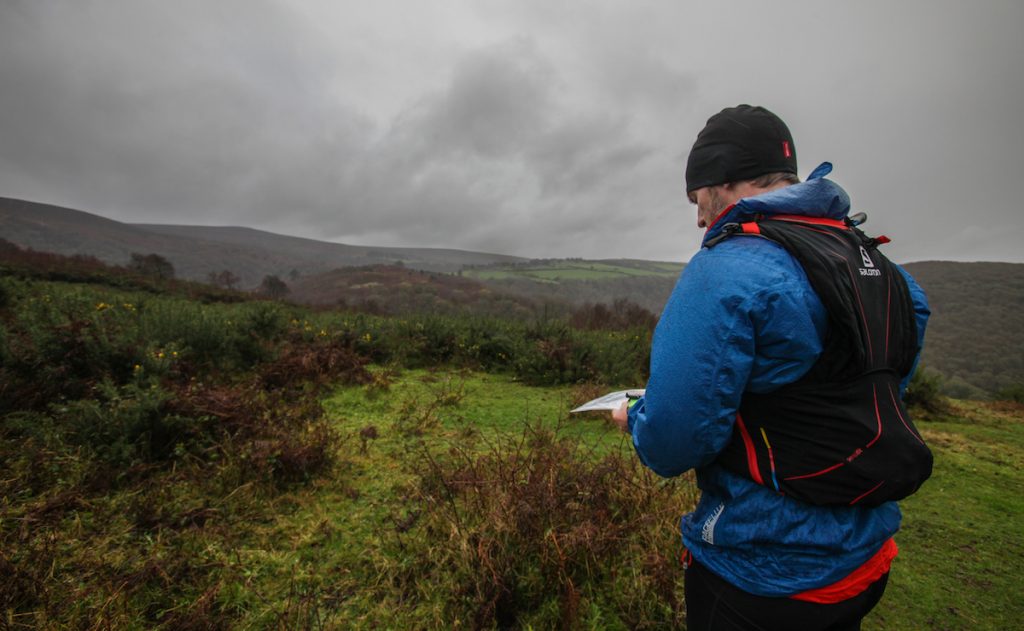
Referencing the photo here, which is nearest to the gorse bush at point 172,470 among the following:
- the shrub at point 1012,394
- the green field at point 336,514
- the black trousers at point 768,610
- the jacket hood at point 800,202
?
the green field at point 336,514

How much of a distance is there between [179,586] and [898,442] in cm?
320

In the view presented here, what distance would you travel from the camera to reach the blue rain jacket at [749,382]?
1.03m

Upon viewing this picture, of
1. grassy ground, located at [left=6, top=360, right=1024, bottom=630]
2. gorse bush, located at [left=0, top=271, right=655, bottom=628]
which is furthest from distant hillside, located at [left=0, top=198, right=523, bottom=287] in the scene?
grassy ground, located at [left=6, top=360, right=1024, bottom=630]

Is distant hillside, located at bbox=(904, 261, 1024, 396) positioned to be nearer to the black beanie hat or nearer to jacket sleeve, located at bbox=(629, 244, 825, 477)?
the black beanie hat

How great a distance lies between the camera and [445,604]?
2.09 m

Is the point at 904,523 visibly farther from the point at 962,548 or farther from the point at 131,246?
the point at 131,246

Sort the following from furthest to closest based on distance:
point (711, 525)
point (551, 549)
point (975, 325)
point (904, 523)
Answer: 1. point (975, 325)
2. point (904, 523)
3. point (551, 549)
4. point (711, 525)

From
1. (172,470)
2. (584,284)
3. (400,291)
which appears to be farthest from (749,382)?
(584,284)

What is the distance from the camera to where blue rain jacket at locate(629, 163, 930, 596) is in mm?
1028

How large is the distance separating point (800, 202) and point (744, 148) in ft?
1.00

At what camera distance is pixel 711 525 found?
1222 mm

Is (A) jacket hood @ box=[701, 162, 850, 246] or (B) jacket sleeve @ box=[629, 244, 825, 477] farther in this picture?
(A) jacket hood @ box=[701, 162, 850, 246]

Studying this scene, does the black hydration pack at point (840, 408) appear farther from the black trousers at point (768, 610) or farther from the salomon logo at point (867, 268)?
the black trousers at point (768, 610)

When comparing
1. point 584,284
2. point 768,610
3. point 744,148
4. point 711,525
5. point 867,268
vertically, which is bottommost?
point 584,284
